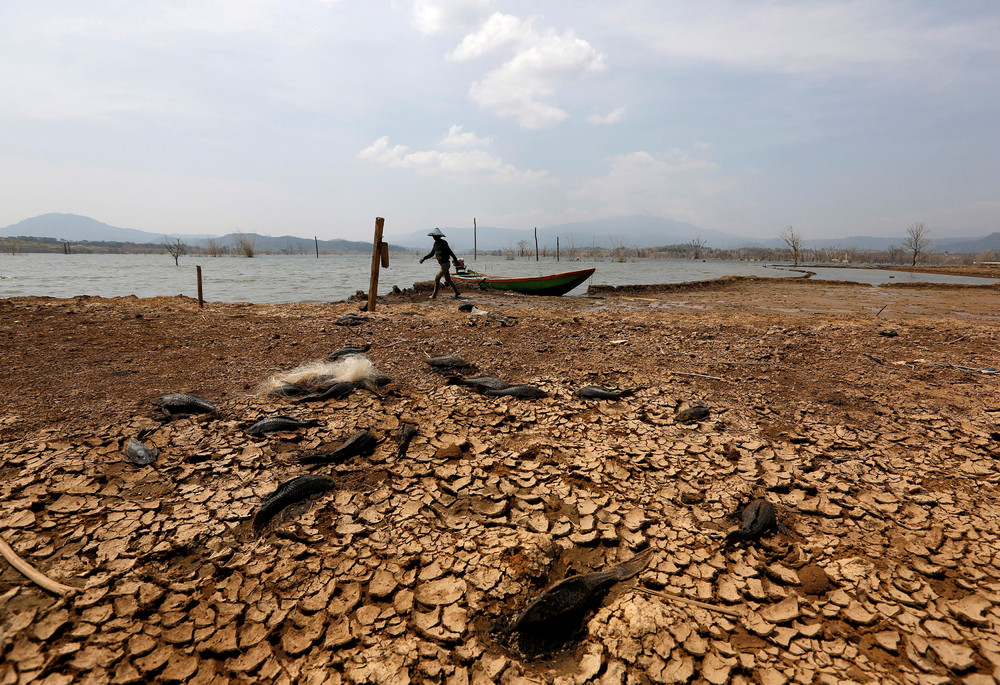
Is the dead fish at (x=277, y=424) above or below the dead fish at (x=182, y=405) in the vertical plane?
below

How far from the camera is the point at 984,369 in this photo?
513 centimetres

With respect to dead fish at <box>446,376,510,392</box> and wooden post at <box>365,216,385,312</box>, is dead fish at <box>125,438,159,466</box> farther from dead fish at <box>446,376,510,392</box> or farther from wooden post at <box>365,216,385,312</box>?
wooden post at <box>365,216,385,312</box>

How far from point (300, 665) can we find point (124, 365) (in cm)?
514

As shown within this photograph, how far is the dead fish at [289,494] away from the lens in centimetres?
257

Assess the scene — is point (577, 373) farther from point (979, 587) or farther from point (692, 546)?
point (979, 587)

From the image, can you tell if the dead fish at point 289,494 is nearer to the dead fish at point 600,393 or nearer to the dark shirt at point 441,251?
the dead fish at point 600,393

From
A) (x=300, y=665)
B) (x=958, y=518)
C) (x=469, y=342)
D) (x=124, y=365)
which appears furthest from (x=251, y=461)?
(x=958, y=518)

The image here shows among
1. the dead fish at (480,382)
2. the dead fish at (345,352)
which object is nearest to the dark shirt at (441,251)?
the dead fish at (345,352)

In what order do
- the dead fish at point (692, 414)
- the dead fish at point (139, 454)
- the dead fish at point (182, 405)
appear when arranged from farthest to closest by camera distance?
the dead fish at point (692, 414) < the dead fish at point (182, 405) < the dead fish at point (139, 454)

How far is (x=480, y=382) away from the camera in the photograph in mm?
4711

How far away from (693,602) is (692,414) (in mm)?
2237

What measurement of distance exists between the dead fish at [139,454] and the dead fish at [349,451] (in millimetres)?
1037

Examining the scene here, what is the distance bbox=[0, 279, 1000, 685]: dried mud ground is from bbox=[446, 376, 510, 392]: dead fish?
21 centimetres

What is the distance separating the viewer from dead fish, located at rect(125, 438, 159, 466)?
119 inches
